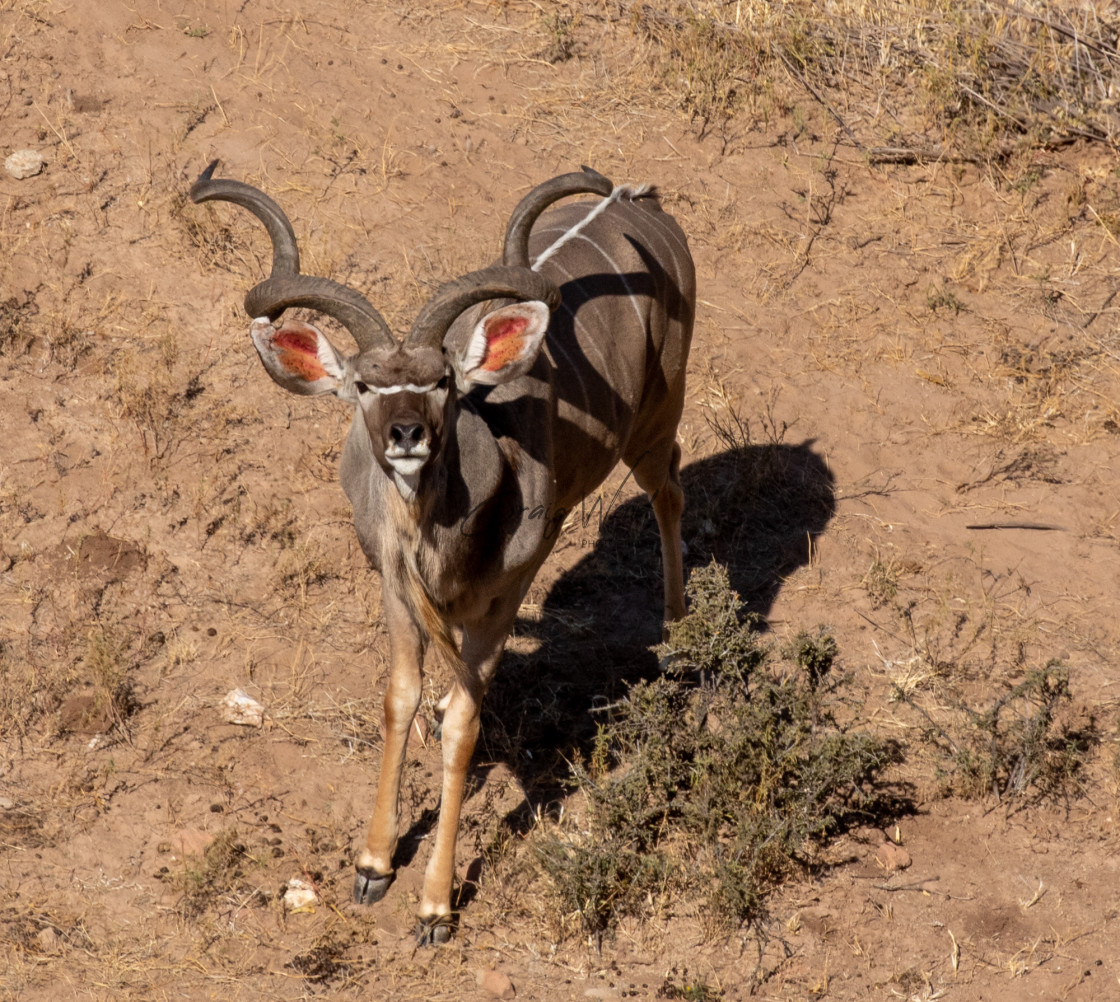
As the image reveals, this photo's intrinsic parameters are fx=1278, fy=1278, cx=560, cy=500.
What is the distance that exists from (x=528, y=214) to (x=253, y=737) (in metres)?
2.26

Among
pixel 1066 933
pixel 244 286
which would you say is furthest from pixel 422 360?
pixel 244 286

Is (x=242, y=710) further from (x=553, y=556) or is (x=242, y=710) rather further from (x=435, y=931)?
A: (x=553, y=556)

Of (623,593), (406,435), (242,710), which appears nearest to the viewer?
(406,435)

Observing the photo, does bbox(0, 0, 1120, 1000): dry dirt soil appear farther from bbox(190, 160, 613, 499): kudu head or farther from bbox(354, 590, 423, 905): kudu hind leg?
bbox(190, 160, 613, 499): kudu head

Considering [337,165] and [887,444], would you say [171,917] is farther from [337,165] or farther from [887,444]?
[337,165]

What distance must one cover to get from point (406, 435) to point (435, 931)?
174 centimetres

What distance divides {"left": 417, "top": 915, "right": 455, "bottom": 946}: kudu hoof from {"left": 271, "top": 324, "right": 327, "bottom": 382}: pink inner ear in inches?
70.3

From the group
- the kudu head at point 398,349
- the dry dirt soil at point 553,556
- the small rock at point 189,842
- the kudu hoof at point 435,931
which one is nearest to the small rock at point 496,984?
the dry dirt soil at point 553,556

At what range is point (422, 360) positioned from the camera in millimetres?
3428

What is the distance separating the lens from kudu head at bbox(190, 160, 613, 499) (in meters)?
3.39

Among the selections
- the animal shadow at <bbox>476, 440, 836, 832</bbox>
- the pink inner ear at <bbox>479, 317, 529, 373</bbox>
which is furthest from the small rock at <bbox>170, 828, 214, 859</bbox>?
the pink inner ear at <bbox>479, 317, 529, 373</bbox>

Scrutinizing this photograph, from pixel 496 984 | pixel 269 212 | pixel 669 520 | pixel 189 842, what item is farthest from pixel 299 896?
pixel 669 520

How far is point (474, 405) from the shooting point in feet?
12.6

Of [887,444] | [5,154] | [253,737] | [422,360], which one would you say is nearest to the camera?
[422,360]
